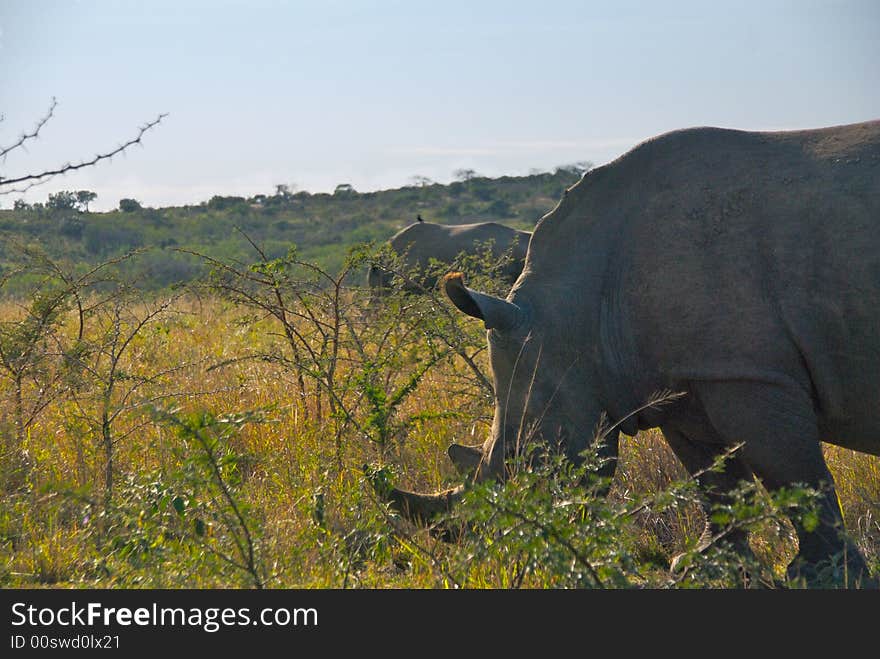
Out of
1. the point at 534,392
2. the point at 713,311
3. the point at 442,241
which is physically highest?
the point at 442,241

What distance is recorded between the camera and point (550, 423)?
15.0 feet

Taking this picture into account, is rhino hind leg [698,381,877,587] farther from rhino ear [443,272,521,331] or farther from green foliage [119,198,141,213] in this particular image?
green foliage [119,198,141,213]

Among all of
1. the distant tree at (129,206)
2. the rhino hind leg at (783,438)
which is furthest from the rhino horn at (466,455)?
the distant tree at (129,206)

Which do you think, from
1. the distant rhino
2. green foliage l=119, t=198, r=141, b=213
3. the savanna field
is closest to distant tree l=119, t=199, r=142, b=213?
green foliage l=119, t=198, r=141, b=213

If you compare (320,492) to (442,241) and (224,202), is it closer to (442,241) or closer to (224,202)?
(442,241)

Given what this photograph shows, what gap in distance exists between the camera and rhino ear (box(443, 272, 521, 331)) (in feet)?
14.2

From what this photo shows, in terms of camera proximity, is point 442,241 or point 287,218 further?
point 287,218

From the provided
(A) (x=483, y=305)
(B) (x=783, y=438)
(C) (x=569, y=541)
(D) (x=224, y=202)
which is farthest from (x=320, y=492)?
(D) (x=224, y=202)

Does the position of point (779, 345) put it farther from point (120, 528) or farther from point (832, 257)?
point (120, 528)

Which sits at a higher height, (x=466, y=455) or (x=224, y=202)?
(x=224, y=202)

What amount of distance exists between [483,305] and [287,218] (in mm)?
45840

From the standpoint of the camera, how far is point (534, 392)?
4.59 meters

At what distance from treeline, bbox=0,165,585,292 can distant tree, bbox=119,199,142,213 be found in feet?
0.16

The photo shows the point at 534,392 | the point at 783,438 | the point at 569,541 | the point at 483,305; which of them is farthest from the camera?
the point at 534,392
